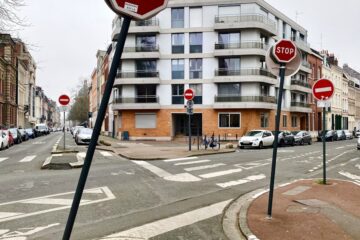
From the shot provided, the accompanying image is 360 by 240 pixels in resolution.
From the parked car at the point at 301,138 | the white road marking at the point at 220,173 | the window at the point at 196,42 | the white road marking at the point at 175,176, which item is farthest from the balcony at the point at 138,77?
the white road marking at the point at 175,176

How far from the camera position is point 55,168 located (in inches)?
566

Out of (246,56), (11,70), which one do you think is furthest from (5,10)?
(11,70)

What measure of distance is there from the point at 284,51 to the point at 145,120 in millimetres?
38707

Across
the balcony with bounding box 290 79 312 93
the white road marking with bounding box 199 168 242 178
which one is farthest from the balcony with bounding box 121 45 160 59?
the white road marking with bounding box 199 168 242 178

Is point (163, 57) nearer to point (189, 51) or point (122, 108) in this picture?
point (189, 51)

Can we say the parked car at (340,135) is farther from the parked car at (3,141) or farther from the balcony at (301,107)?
the parked car at (3,141)

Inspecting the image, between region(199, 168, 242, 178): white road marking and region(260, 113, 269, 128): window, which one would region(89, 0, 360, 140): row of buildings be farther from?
region(199, 168, 242, 178): white road marking

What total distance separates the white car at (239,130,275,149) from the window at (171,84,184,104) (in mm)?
14305

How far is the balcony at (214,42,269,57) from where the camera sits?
43344 millimetres

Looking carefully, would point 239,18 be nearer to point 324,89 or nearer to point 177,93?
point 177,93

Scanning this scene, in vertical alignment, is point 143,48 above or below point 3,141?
above

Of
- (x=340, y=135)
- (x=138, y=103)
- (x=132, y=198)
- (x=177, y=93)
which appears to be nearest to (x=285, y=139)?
(x=177, y=93)

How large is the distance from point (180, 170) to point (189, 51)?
3198cm

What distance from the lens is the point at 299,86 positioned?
176 feet
